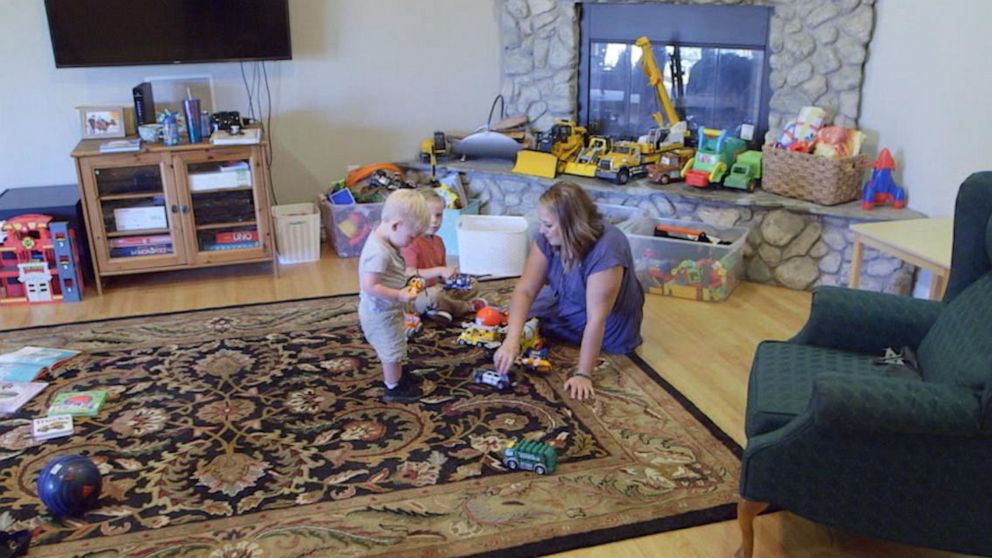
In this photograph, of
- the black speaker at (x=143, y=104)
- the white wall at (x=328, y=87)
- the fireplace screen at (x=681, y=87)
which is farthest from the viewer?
the fireplace screen at (x=681, y=87)

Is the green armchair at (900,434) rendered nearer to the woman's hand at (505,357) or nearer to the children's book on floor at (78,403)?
the woman's hand at (505,357)

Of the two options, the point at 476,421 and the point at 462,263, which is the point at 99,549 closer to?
the point at 476,421

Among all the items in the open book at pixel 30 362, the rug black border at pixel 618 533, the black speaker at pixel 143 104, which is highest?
the black speaker at pixel 143 104

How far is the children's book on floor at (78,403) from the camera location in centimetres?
286

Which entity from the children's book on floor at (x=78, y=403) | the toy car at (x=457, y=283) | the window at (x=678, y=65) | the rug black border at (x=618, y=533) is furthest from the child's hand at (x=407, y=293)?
the window at (x=678, y=65)

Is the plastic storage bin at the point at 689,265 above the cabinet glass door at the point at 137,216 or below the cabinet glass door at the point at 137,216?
below

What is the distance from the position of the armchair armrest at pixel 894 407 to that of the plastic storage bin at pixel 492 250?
2449mm

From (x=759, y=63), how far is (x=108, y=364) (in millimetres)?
3428

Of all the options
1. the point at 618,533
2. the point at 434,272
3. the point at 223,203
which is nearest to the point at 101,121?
the point at 223,203

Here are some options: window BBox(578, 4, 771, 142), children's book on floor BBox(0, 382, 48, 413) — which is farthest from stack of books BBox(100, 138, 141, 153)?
window BBox(578, 4, 771, 142)

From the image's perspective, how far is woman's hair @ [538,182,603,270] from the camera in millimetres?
2943

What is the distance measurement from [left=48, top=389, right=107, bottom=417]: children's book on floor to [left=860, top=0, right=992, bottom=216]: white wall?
3485mm

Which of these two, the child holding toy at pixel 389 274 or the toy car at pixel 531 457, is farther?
the child holding toy at pixel 389 274

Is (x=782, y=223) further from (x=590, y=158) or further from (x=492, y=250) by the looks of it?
(x=492, y=250)
